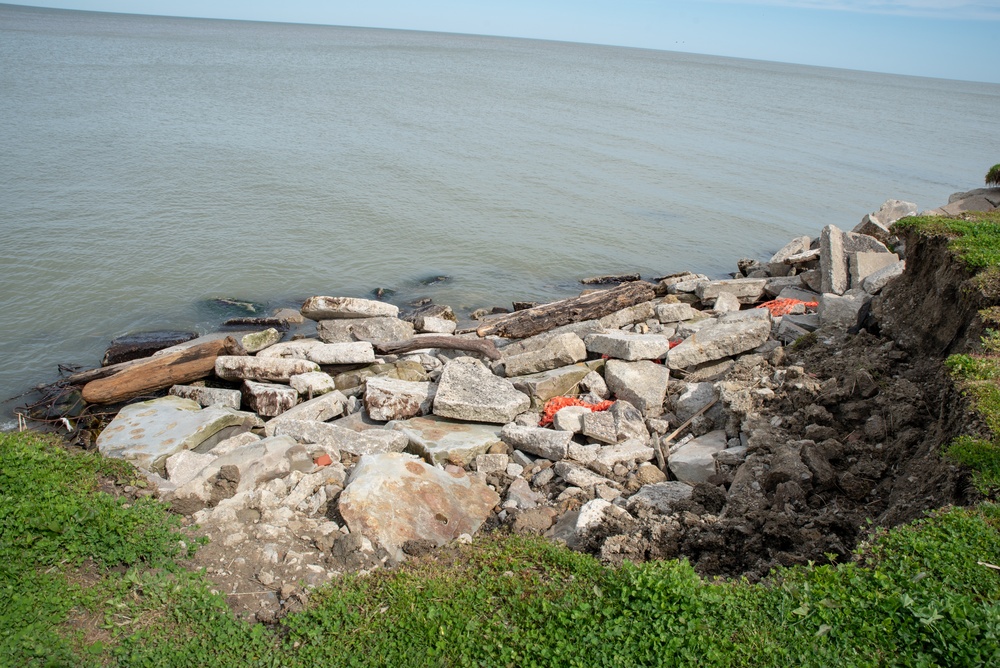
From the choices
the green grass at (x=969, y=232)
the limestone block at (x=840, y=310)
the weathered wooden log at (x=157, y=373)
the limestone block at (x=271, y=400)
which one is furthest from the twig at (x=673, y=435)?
the weathered wooden log at (x=157, y=373)

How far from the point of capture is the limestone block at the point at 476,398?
8.32 metres

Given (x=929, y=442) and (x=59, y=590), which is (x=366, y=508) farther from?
(x=929, y=442)

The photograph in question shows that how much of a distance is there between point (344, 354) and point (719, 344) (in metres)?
5.62

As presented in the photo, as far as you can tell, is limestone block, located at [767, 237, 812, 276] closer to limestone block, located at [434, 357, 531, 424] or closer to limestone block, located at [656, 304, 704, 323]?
limestone block, located at [656, 304, 704, 323]

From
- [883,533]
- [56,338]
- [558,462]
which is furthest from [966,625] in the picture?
[56,338]

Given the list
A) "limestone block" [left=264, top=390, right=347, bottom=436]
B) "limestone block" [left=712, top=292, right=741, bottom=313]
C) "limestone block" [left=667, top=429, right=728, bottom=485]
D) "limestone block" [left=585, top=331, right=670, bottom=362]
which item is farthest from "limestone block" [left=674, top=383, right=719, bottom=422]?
"limestone block" [left=712, top=292, right=741, bottom=313]

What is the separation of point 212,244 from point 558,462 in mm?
13170

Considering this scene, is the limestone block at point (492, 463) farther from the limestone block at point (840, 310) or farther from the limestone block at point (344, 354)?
the limestone block at point (840, 310)

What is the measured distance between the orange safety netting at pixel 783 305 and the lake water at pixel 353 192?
5.62 metres

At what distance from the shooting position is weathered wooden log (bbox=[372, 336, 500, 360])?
35.0ft

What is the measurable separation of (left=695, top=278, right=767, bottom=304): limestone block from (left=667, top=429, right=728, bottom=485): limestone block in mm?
6535

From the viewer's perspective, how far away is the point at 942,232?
8367 mm

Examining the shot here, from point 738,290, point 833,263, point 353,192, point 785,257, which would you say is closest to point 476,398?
point 738,290

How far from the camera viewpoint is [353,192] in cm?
2209
